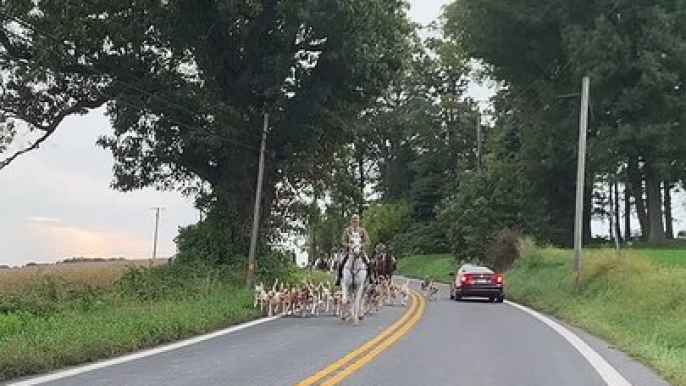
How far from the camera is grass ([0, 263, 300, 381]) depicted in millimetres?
11016

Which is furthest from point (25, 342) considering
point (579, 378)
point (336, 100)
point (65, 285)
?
point (336, 100)

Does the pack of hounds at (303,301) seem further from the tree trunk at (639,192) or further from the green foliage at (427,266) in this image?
the green foliage at (427,266)

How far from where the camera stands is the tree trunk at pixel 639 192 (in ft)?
155

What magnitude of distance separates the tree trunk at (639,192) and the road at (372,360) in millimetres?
31765

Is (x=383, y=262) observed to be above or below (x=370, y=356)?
above

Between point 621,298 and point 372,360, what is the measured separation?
45.2 feet

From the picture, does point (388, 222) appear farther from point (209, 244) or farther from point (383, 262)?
point (383, 262)

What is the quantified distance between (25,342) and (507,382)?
236 inches

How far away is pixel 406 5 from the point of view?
104ft

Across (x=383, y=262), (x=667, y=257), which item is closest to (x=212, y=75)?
(x=383, y=262)

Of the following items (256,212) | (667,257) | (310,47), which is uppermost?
(310,47)

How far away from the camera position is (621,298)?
23422 mm

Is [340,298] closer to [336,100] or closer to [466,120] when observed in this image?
[336,100]

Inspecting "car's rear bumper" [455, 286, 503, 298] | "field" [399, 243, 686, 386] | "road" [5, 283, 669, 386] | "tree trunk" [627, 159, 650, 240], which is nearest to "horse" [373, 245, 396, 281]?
"field" [399, 243, 686, 386]
